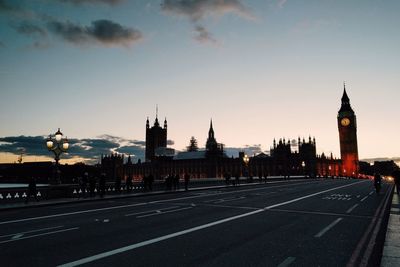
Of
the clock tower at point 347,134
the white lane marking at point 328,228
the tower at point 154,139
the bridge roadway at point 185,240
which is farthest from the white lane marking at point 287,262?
the tower at point 154,139

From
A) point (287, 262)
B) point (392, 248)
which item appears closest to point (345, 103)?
point (392, 248)

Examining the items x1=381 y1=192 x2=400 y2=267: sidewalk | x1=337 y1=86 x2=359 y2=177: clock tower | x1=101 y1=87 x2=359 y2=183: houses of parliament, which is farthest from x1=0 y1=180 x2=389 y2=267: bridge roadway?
x1=337 y1=86 x2=359 y2=177: clock tower

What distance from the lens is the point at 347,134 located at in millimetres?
172375

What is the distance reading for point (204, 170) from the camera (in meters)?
147

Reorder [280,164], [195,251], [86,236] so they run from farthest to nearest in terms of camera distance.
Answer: [280,164] < [86,236] < [195,251]

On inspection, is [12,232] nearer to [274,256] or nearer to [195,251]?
[195,251]

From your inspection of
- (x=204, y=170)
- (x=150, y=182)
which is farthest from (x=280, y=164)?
(x=150, y=182)

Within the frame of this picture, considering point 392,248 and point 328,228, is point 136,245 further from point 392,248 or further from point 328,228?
point 328,228

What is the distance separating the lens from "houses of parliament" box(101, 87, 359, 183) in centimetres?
13488

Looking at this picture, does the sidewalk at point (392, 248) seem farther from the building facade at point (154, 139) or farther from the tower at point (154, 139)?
the tower at point (154, 139)

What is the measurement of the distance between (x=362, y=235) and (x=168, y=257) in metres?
6.45

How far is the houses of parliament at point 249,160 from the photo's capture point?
134875mm

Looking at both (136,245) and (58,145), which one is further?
(58,145)

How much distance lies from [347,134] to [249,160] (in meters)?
65.6
